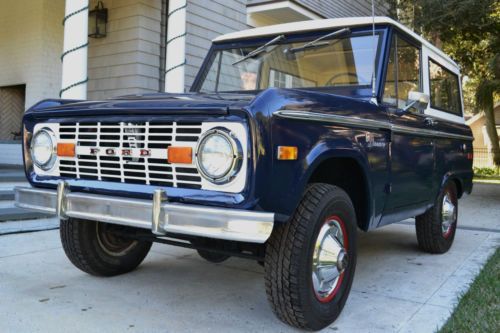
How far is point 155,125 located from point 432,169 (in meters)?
2.72

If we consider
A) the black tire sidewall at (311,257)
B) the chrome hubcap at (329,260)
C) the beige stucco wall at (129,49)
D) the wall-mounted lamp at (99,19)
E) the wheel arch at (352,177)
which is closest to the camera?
the black tire sidewall at (311,257)

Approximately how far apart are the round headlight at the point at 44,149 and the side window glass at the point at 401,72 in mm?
2327

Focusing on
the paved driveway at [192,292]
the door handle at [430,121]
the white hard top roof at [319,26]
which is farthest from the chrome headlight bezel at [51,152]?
the door handle at [430,121]

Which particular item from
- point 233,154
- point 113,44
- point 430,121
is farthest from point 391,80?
point 113,44

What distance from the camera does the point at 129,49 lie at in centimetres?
814

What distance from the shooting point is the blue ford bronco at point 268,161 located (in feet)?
7.93

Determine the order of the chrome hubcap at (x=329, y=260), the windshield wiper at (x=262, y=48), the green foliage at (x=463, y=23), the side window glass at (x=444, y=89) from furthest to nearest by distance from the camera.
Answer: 1. the green foliage at (x=463, y=23)
2. the side window glass at (x=444, y=89)
3. the windshield wiper at (x=262, y=48)
4. the chrome hubcap at (x=329, y=260)

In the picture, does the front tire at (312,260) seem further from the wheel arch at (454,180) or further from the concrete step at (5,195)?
the concrete step at (5,195)

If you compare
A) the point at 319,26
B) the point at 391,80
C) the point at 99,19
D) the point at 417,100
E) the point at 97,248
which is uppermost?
the point at 99,19

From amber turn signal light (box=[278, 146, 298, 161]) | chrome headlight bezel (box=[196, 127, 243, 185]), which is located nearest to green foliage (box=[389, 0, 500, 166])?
amber turn signal light (box=[278, 146, 298, 161])

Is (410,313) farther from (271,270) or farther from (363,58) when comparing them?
(363,58)

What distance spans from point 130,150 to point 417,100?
2.17 metres

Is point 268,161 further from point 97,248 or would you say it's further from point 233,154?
point 97,248

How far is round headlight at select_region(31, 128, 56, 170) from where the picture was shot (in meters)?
3.07
